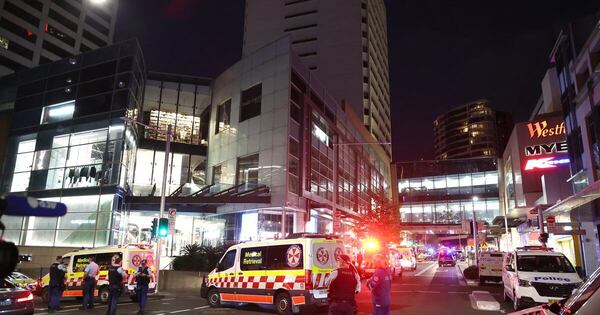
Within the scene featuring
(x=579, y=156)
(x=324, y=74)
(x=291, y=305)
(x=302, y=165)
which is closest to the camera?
(x=291, y=305)

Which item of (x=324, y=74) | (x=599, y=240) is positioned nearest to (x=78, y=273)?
(x=599, y=240)

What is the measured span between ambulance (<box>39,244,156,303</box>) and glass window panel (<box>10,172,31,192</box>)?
18859 mm

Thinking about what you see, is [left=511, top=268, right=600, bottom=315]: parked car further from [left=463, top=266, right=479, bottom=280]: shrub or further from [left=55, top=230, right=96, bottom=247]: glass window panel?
[left=55, top=230, right=96, bottom=247]: glass window panel

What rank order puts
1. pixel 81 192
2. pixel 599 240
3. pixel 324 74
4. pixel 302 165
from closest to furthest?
pixel 599 240 → pixel 81 192 → pixel 302 165 → pixel 324 74

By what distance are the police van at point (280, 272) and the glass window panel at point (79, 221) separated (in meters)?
18.0

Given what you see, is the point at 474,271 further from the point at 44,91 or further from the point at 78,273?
the point at 44,91

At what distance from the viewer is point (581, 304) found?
4031 millimetres

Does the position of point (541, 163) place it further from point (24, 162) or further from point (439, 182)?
point (24, 162)

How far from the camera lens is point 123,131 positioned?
3167 centimetres

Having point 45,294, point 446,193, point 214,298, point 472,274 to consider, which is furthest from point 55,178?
point 446,193

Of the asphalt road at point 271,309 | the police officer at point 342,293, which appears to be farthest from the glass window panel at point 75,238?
the police officer at point 342,293

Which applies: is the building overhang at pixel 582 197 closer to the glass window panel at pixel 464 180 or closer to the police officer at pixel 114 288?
the police officer at pixel 114 288

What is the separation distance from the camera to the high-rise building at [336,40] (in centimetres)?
8394

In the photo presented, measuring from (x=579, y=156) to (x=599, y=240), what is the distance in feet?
19.3
